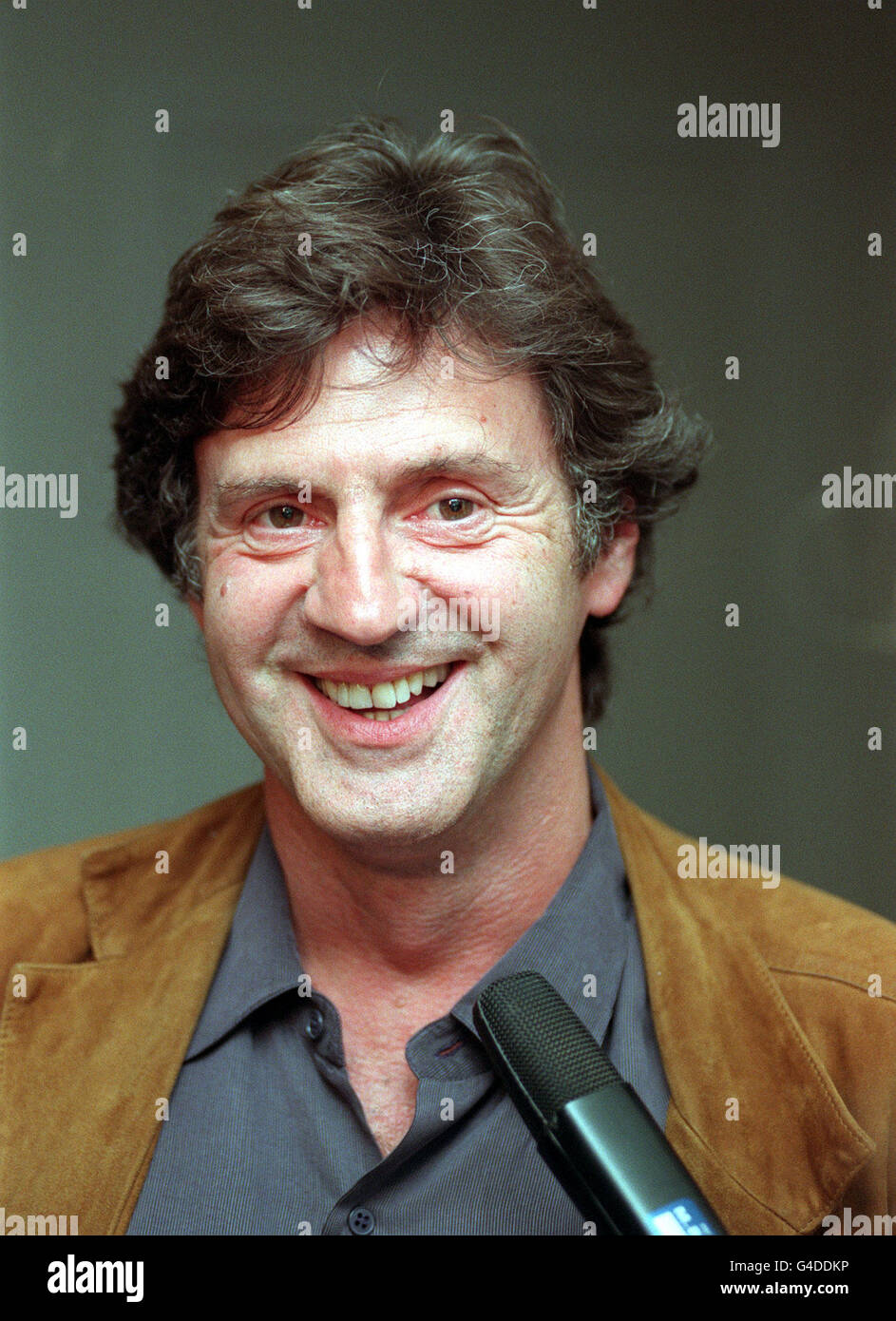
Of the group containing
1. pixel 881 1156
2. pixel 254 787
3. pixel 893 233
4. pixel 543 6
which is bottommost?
pixel 881 1156

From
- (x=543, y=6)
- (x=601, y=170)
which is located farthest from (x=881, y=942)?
(x=543, y=6)

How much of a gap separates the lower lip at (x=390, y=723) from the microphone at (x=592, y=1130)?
0.43 meters

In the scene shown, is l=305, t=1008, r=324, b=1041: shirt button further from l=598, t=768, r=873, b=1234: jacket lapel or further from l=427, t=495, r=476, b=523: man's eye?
l=427, t=495, r=476, b=523: man's eye

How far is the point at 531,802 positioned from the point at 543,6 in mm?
1155

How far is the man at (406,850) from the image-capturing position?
1.25m

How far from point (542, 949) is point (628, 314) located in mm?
1042

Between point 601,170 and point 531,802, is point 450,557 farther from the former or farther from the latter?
point 601,170

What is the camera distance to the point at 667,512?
1.70 meters

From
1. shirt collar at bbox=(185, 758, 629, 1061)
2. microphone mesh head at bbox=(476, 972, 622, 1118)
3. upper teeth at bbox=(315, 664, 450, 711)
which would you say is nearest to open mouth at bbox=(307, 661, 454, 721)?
upper teeth at bbox=(315, 664, 450, 711)

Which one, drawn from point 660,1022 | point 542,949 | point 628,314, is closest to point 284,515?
point 542,949

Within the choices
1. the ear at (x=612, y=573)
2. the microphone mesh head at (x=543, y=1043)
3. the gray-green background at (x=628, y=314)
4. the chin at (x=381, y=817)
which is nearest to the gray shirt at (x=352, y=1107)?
the chin at (x=381, y=817)

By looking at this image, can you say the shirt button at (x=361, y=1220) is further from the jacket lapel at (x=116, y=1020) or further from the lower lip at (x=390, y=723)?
the lower lip at (x=390, y=723)

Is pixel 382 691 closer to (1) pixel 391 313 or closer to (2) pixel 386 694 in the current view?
(2) pixel 386 694

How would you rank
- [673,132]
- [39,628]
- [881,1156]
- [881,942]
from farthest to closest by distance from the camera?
[39,628], [673,132], [881,942], [881,1156]
